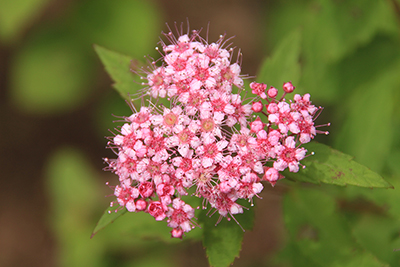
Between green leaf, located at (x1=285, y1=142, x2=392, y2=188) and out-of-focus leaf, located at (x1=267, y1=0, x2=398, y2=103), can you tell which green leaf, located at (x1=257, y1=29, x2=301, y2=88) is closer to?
green leaf, located at (x1=285, y1=142, x2=392, y2=188)

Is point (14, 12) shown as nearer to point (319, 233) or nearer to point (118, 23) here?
point (118, 23)

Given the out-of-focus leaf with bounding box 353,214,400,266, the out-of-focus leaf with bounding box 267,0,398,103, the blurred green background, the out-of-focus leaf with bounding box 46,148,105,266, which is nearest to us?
the out-of-focus leaf with bounding box 353,214,400,266

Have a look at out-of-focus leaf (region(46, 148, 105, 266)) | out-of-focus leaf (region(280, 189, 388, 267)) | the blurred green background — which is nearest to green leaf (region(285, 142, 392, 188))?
out-of-focus leaf (region(280, 189, 388, 267))

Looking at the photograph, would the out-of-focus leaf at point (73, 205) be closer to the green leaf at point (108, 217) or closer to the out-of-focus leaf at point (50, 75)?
the out-of-focus leaf at point (50, 75)

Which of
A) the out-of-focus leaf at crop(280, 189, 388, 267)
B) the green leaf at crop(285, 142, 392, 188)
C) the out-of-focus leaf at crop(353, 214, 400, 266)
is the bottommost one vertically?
the out-of-focus leaf at crop(353, 214, 400, 266)

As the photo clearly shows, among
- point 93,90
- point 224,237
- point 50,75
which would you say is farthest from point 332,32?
point 50,75

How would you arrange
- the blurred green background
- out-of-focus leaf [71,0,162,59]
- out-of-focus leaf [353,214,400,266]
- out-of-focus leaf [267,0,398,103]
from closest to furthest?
out-of-focus leaf [353,214,400,266] → out-of-focus leaf [267,0,398,103] → the blurred green background → out-of-focus leaf [71,0,162,59]

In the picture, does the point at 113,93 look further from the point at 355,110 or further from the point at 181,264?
the point at 355,110
